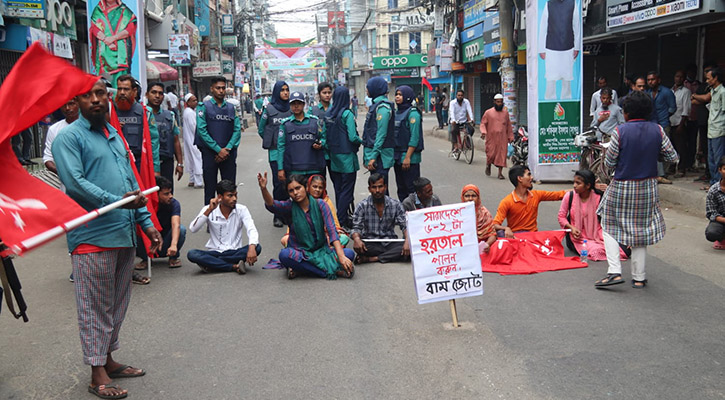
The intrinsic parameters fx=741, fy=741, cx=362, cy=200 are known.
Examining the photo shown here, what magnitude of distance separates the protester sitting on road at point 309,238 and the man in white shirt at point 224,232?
0.45m

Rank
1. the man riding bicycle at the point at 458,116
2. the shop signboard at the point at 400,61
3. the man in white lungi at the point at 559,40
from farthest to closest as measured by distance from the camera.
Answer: the shop signboard at the point at 400,61 → the man riding bicycle at the point at 458,116 → the man in white lungi at the point at 559,40

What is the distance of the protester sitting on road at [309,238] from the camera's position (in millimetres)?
7156

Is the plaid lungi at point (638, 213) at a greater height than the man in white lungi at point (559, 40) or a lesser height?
lesser

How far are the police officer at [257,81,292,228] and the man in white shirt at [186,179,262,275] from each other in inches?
96.6

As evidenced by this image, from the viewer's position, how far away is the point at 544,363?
4.82 m

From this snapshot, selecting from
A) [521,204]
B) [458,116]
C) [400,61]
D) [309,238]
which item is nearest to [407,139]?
[521,204]

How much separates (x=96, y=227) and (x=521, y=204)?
5.21m

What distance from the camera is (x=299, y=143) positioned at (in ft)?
30.9

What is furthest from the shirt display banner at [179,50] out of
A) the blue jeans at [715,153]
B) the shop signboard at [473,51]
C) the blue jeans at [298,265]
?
the blue jeans at [298,265]

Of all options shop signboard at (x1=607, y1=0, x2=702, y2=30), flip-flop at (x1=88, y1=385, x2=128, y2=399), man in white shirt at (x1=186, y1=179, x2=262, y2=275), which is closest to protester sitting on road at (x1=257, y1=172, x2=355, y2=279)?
man in white shirt at (x1=186, y1=179, x2=262, y2=275)

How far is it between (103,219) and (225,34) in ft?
178

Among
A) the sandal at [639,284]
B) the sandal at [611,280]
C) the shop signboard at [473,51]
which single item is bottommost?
the sandal at [639,284]

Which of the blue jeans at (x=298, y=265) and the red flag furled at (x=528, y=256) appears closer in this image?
the blue jeans at (x=298, y=265)

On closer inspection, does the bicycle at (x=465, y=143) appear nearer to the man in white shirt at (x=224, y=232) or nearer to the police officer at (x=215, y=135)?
the police officer at (x=215, y=135)
